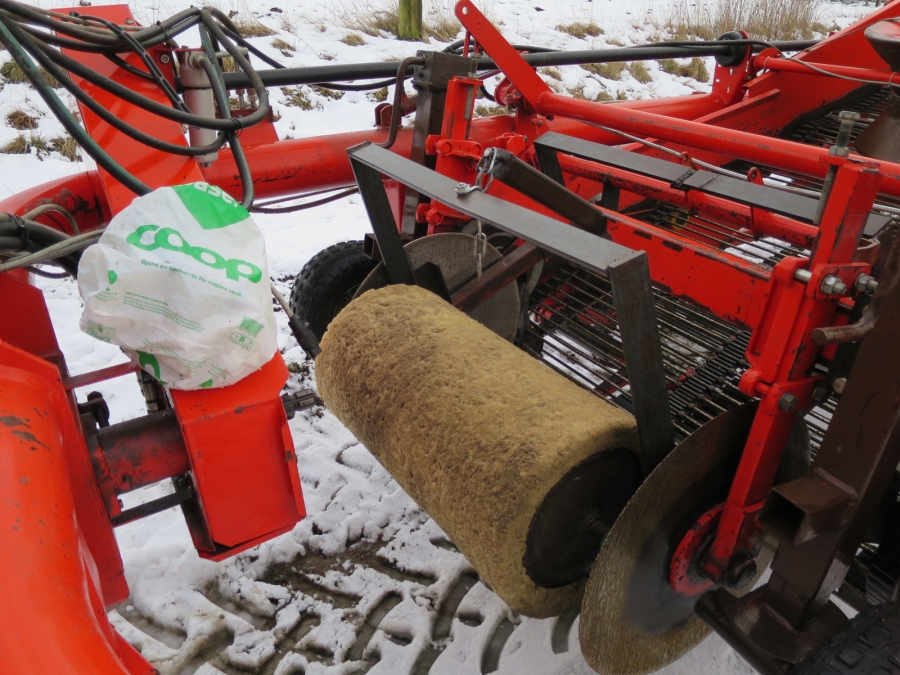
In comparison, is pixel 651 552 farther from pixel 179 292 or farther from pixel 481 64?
pixel 481 64

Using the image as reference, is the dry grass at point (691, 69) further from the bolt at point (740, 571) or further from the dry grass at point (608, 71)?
the bolt at point (740, 571)

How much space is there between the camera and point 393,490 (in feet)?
8.26

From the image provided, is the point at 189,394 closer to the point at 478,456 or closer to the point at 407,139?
the point at 478,456

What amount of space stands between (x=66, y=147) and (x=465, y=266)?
3.96 meters

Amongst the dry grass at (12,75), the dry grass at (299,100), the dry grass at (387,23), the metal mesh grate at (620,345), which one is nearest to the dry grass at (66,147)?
the dry grass at (12,75)

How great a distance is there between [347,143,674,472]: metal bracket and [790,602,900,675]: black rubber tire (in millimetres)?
487

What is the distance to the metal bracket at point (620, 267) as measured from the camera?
116 centimetres

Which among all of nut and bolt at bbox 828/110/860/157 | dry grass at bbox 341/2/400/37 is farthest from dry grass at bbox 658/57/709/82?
nut and bolt at bbox 828/110/860/157

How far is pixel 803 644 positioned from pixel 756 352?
60cm

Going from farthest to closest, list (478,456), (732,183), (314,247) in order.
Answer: (314,247) → (732,183) → (478,456)

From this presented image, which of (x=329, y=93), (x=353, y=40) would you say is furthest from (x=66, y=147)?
(x=353, y=40)

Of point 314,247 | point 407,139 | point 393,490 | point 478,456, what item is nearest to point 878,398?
point 478,456

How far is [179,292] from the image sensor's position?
46.0 inches

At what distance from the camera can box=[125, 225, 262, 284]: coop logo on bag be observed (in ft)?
3.87
